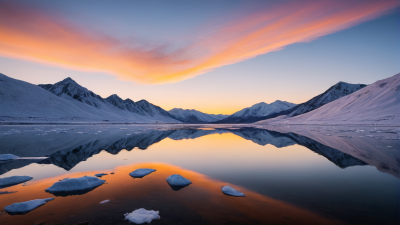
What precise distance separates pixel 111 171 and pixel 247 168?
10.5 meters

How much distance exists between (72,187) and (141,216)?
221 inches

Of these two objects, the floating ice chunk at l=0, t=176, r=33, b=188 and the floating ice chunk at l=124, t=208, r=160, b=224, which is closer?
the floating ice chunk at l=124, t=208, r=160, b=224

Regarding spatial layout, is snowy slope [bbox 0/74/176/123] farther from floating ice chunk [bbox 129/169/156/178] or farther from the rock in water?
the rock in water

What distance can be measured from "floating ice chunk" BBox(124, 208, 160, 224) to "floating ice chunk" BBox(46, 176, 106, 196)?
4.33 m

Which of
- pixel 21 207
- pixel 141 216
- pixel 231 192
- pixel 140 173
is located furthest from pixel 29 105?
pixel 231 192

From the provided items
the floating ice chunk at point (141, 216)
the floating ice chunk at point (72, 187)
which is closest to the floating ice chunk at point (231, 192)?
the floating ice chunk at point (141, 216)

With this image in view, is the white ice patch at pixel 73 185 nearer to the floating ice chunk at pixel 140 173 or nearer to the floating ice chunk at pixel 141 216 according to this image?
the floating ice chunk at pixel 140 173

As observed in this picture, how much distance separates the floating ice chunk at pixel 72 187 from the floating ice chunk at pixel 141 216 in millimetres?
4331

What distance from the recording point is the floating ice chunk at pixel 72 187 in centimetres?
984

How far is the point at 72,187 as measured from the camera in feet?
33.4

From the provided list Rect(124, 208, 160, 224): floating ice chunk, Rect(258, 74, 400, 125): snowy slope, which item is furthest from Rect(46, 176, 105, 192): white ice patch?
Rect(258, 74, 400, 125): snowy slope

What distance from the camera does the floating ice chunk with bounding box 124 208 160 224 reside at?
22.6ft

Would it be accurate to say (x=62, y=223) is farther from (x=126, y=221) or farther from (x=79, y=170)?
(x=79, y=170)

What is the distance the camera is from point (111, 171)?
1427 cm
